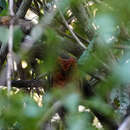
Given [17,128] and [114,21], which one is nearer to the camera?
[114,21]

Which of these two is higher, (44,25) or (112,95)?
(44,25)

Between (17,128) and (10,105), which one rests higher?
(10,105)

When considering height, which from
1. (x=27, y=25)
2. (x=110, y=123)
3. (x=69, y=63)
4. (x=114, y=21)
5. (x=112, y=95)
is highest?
(x=114, y=21)

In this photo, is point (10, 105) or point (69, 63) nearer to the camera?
point (10, 105)

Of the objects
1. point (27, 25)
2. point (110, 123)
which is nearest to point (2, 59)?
point (27, 25)

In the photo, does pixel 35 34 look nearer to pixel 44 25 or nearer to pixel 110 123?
→ pixel 44 25

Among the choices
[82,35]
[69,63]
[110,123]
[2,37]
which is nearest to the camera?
[2,37]

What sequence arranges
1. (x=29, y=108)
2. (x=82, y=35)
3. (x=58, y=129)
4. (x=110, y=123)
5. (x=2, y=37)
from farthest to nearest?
1. (x=58, y=129)
2. (x=82, y=35)
3. (x=110, y=123)
4. (x=2, y=37)
5. (x=29, y=108)

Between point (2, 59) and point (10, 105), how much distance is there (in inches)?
48.1

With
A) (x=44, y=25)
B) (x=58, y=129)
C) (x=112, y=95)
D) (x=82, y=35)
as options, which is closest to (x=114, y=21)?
(x=44, y=25)

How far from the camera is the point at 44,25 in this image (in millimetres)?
Answer: 848

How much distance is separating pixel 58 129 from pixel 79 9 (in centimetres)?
64

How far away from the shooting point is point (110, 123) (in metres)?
1.49

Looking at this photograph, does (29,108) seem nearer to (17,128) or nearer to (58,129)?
(17,128)
